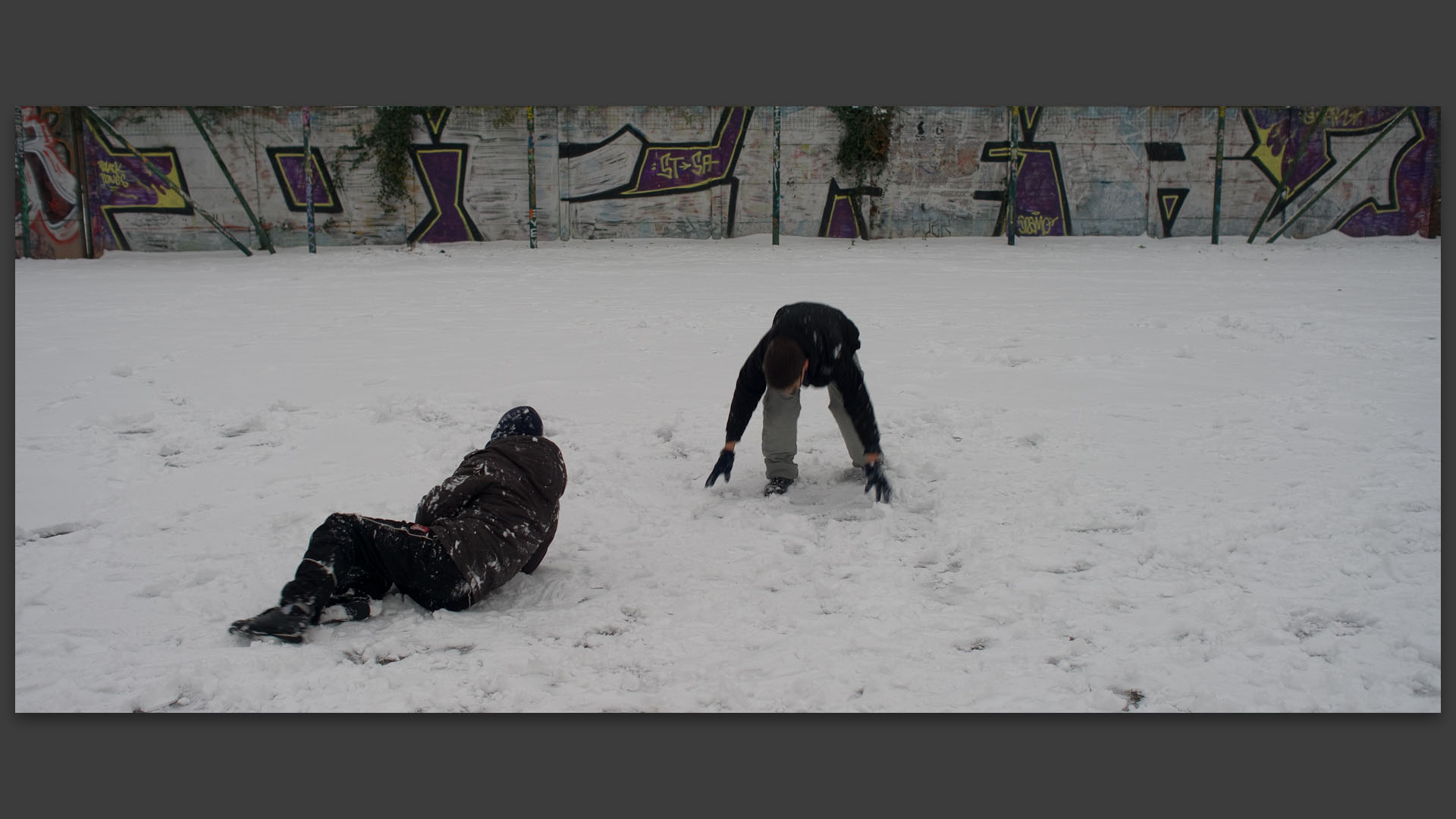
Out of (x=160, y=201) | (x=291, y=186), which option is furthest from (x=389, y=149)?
(x=160, y=201)

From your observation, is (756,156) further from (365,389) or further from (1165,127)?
(365,389)

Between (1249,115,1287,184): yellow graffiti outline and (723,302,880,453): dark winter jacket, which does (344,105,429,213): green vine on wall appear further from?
(1249,115,1287,184): yellow graffiti outline

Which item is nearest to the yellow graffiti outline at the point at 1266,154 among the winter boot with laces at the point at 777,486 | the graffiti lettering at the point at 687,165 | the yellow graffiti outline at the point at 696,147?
the yellow graffiti outline at the point at 696,147

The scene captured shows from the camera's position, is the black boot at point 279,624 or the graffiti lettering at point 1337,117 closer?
the black boot at point 279,624

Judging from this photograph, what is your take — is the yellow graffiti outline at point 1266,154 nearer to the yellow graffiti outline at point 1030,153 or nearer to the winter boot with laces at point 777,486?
the yellow graffiti outline at point 1030,153

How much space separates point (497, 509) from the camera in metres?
3.52

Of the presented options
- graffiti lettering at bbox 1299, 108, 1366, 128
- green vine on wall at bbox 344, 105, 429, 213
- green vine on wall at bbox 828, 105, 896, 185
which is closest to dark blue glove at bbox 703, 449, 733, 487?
green vine on wall at bbox 828, 105, 896, 185

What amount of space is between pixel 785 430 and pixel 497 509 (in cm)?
164

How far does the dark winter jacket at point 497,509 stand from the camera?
3.39 meters

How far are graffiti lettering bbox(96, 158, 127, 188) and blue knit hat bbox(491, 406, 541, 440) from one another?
42.6 feet

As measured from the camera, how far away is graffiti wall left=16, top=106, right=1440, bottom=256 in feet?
45.5

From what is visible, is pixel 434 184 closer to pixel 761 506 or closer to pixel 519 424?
pixel 761 506

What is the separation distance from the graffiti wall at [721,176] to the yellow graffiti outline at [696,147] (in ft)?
0.08

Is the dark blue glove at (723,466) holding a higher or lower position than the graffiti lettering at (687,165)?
lower
